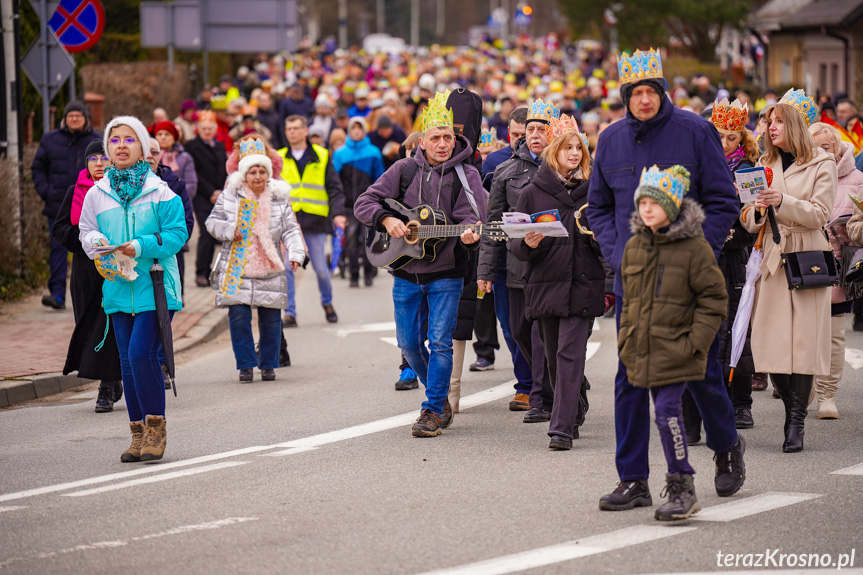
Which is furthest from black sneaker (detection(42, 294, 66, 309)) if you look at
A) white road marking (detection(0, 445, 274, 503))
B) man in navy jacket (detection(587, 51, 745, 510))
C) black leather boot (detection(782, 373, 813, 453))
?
man in navy jacket (detection(587, 51, 745, 510))

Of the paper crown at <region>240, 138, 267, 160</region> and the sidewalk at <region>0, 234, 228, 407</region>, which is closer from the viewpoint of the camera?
the sidewalk at <region>0, 234, 228, 407</region>

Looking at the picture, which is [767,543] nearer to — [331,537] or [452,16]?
[331,537]

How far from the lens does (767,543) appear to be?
5918mm

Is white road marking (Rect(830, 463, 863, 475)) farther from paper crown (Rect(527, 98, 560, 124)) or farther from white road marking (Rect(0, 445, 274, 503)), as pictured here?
white road marking (Rect(0, 445, 274, 503))

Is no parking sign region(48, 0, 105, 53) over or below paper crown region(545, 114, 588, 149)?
over

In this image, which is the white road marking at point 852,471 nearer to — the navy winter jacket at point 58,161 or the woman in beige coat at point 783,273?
the woman in beige coat at point 783,273

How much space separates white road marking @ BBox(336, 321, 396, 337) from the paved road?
11.2 ft

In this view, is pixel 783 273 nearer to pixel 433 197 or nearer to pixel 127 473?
pixel 433 197

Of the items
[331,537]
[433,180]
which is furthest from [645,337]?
[433,180]

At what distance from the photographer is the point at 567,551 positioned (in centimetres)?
585

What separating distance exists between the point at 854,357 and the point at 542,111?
409cm

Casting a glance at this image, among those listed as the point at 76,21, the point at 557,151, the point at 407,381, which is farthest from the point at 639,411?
the point at 76,21

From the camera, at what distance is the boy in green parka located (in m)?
6.25

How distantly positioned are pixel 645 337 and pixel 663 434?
46 cm
